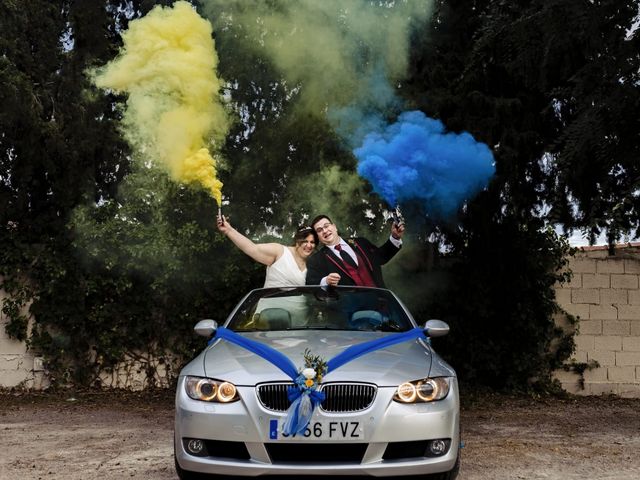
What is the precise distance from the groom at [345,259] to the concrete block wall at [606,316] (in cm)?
421

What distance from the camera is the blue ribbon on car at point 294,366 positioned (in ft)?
13.2

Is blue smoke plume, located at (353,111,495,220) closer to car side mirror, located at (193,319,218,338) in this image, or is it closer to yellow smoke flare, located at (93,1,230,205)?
yellow smoke flare, located at (93,1,230,205)

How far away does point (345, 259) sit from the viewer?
7000mm

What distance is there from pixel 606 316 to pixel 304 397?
7432 millimetres

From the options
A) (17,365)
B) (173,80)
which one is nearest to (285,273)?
(173,80)

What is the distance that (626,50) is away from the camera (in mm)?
6602

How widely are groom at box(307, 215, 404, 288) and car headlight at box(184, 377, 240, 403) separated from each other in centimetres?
264

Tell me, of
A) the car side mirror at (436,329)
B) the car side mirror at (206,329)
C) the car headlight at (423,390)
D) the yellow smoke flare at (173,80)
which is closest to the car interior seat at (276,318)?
the car side mirror at (206,329)

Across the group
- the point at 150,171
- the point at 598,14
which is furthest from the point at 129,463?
the point at 598,14

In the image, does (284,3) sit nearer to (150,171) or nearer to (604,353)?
(150,171)

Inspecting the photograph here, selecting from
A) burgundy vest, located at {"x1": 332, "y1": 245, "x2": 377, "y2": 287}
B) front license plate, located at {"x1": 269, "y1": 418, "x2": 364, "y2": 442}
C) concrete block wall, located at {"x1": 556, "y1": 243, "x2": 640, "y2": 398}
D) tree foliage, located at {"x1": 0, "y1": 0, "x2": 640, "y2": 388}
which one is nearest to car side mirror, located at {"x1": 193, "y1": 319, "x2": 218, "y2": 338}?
front license plate, located at {"x1": 269, "y1": 418, "x2": 364, "y2": 442}

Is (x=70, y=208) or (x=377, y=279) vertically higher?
(x=70, y=208)

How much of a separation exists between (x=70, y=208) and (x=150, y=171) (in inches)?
68.5

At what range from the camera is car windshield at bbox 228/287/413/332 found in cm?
546
